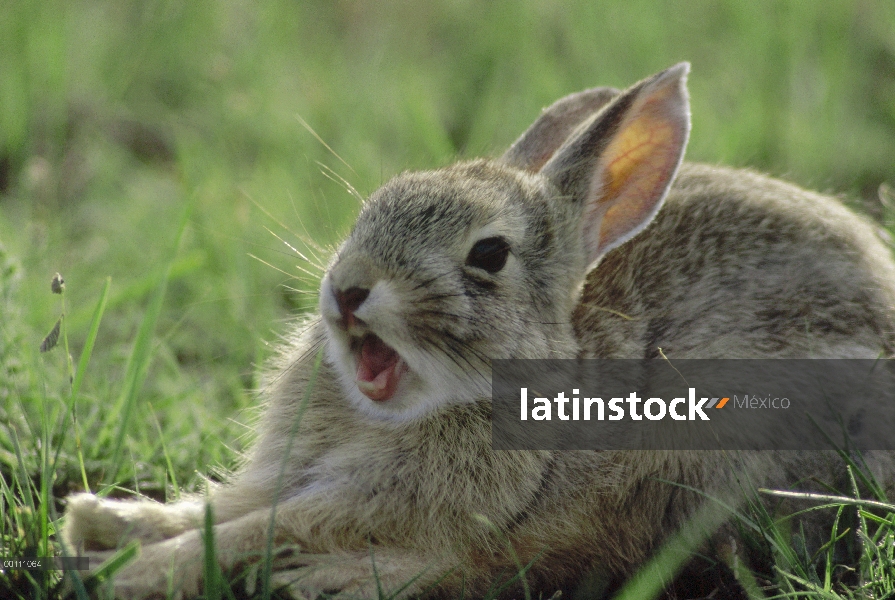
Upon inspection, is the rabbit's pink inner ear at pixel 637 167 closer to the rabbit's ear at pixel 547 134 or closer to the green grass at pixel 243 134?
the rabbit's ear at pixel 547 134

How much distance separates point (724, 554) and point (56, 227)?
3946 millimetres

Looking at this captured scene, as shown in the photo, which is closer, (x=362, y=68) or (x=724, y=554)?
(x=724, y=554)

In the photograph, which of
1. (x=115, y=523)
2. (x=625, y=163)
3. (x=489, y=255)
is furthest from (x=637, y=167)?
(x=115, y=523)

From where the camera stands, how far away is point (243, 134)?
6.46m

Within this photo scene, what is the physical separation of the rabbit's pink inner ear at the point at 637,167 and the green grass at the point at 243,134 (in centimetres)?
93

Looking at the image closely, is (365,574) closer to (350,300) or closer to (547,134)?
(350,300)

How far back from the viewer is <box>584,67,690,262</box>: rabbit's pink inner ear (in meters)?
3.58

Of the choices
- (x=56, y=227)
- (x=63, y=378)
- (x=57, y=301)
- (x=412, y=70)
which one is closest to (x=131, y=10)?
(x=412, y=70)

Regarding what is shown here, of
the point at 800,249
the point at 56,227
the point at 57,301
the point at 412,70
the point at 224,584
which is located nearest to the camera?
the point at 224,584

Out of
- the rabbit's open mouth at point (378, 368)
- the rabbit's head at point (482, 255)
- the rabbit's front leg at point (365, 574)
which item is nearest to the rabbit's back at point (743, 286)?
the rabbit's head at point (482, 255)

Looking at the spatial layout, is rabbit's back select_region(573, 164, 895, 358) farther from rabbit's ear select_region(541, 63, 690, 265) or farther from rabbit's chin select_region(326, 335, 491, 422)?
rabbit's chin select_region(326, 335, 491, 422)

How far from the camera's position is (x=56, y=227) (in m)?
5.26

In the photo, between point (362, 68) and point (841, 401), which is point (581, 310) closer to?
point (841, 401)

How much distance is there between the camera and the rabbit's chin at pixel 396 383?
3.20m
